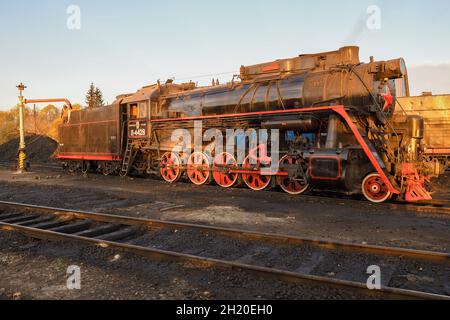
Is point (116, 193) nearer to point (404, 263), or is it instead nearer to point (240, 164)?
point (240, 164)

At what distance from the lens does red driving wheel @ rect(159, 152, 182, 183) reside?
41.4 ft

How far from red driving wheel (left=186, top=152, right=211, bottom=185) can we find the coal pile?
20.8 m

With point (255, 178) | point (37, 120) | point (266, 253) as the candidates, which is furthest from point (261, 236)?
point (37, 120)

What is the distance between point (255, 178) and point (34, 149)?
90.8ft

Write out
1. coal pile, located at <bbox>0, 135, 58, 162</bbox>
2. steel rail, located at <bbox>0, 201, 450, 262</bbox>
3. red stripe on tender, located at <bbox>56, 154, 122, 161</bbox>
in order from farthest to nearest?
coal pile, located at <bbox>0, 135, 58, 162</bbox>
red stripe on tender, located at <bbox>56, 154, 122, 161</bbox>
steel rail, located at <bbox>0, 201, 450, 262</bbox>

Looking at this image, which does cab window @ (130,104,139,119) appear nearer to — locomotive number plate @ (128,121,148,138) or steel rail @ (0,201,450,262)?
locomotive number plate @ (128,121,148,138)

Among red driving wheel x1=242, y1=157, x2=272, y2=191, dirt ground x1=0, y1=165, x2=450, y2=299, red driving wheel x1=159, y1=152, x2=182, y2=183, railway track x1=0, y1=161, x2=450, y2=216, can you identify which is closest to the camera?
dirt ground x1=0, y1=165, x2=450, y2=299

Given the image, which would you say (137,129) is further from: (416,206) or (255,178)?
(416,206)

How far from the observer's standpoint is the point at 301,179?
9.38 m

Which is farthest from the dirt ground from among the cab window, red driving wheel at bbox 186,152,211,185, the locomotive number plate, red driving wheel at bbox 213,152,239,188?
the cab window

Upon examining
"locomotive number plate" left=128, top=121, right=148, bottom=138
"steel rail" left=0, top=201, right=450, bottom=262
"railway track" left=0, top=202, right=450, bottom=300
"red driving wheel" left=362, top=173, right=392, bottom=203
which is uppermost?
"locomotive number plate" left=128, top=121, right=148, bottom=138

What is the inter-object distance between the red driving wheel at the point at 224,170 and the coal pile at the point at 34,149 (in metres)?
22.0

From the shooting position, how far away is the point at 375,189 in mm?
8273
